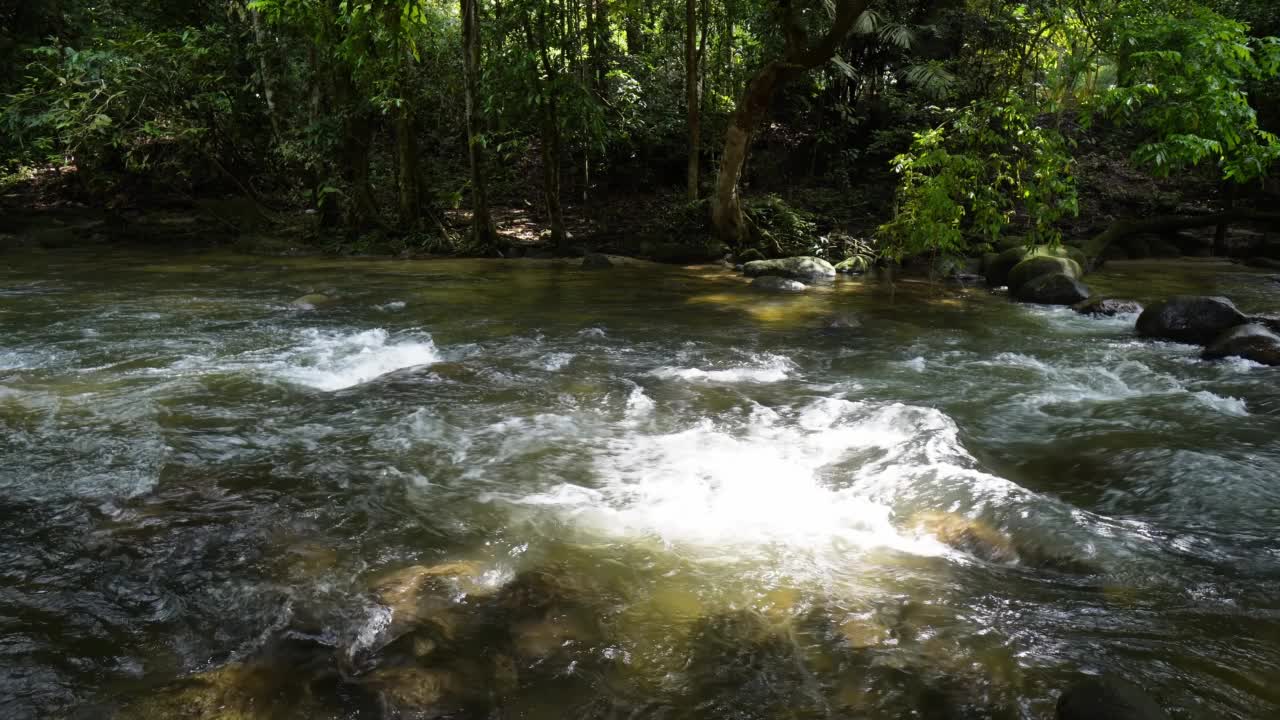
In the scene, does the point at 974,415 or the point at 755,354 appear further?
the point at 755,354

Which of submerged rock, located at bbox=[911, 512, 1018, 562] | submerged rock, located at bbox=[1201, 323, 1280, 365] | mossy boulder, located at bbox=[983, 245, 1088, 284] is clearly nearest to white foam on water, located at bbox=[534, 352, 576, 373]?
submerged rock, located at bbox=[911, 512, 1018, 562]

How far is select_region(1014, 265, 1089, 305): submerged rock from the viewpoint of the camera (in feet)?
29.4

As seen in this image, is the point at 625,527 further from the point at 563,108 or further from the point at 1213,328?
the point at 563,108

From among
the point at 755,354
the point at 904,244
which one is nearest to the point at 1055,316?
the point at 904,244

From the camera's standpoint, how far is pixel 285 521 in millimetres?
3387

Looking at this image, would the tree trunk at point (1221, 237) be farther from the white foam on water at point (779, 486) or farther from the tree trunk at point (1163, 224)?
the white foam on water at point (779, 486)

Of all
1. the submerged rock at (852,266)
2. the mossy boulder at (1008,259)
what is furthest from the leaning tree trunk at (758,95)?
the mossy boulder at (1008,259)

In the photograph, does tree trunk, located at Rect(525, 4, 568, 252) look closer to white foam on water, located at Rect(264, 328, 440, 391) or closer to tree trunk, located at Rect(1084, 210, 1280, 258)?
white foam on water, located at Rect(264, 328, 440, 391)

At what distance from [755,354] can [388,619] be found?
4589 mm

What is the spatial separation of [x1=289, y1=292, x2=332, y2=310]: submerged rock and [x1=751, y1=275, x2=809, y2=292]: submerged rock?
17.5 ft

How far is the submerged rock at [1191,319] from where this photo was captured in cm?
684

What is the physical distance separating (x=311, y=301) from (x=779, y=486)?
21.9ft

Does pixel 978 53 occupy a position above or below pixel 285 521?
above

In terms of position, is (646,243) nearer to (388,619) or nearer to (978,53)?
(978,53)
